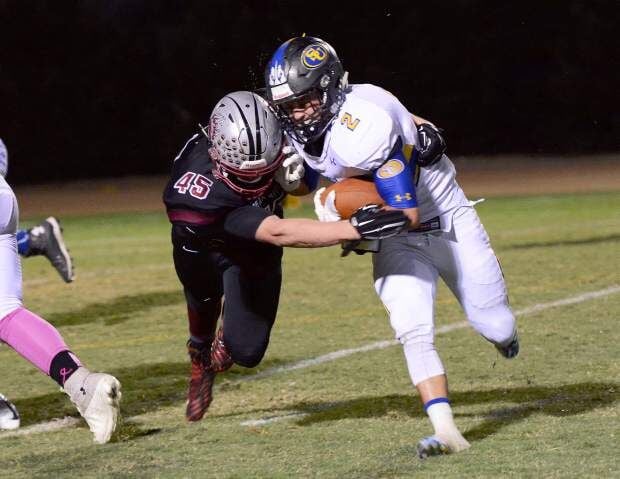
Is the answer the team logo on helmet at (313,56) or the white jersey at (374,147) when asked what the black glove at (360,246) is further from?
the team logo on helmet at (313,56)

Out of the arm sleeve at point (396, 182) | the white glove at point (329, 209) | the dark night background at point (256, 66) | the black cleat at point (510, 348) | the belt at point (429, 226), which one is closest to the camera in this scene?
the arm sleeve at point (396, 182)

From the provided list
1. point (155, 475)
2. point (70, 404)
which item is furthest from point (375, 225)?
point (70, 404)

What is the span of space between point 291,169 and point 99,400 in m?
0.98

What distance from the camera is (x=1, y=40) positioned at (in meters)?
18.4

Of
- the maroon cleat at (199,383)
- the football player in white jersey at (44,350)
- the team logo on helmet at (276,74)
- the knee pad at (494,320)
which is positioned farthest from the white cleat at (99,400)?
the knee pad at (494,320)

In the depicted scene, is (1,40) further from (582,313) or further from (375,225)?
(375,225)

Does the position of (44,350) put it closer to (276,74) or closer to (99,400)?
(99,400)

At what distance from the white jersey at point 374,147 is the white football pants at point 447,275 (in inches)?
3.0

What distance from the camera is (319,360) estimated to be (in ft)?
18.6

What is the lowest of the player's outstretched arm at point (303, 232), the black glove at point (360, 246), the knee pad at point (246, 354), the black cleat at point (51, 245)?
the black cleat at point (51, 245)

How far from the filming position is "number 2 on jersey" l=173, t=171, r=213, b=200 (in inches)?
163

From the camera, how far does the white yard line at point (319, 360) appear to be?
446 cm

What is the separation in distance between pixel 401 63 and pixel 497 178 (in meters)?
2.73

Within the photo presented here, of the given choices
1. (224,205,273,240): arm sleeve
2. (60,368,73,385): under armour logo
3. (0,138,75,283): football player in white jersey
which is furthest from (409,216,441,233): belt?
(0,138,75,283): football player in white jersey
